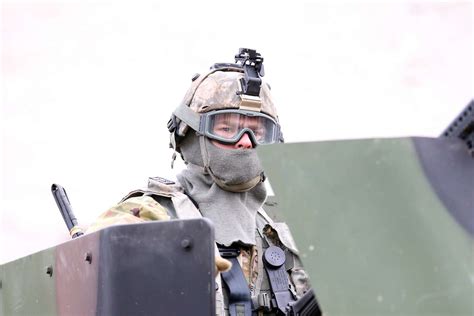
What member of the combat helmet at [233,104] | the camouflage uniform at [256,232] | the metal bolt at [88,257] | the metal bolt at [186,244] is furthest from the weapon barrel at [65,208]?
the metal bolt at [186,244]

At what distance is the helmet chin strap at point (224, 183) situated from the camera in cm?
466

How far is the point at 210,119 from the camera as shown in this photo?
15.4ft

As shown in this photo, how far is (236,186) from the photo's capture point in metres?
4.67

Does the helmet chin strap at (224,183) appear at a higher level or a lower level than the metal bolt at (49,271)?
higher

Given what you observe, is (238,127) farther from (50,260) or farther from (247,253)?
(50,260)

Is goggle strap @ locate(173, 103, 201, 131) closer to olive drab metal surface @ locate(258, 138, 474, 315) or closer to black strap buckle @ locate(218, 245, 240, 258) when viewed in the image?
black strap buckle @ locate(218, 245, 240, 258)

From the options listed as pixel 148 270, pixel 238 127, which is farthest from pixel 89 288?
pixel 238 127

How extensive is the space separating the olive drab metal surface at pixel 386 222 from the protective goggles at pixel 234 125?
2.21 m

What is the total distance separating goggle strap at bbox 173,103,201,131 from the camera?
478 centimetres

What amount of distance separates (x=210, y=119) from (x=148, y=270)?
1.90 metres

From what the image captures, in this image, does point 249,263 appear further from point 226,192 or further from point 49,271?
point 49,271

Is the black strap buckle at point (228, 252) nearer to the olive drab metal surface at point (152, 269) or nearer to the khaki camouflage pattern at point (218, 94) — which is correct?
the khaki camouflage pattern at point (218, 94)

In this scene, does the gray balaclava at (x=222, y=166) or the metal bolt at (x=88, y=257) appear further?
the gray balaclava at (x=222, y=166)

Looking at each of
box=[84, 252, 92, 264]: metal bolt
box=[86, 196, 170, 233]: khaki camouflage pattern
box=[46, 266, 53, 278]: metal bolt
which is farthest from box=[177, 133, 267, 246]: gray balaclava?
box=[84, 252, 92, 264]: metal bolt
